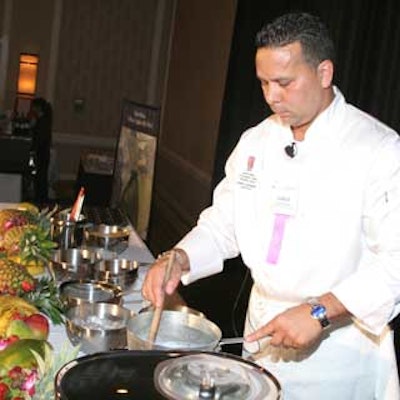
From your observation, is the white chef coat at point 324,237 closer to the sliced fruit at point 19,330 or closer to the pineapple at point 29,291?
the pineapple at point 29,291

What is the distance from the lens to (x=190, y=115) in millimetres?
7027

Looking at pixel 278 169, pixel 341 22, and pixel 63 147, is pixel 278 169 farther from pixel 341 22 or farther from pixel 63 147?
pixel 63 147

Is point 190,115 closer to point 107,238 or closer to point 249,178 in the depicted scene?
point 107,238

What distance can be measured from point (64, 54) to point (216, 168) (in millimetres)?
3373

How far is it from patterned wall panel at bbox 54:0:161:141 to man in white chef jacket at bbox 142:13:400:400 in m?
6.63

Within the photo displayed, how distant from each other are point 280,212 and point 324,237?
4.5 inches

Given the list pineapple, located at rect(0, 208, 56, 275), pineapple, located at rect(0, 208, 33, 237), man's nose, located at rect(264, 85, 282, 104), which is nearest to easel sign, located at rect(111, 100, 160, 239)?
pineapple, located at rect(0, 208, 33, 237)

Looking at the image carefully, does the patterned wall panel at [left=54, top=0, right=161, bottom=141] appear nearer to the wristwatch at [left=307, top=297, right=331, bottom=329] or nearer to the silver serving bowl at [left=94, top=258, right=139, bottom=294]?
the silver serving bowl at [left=94, top=258, right=139, bottom=294]

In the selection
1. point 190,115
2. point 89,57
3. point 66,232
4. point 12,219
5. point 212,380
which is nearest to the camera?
point 212,380

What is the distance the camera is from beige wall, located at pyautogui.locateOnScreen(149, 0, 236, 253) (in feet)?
20.3

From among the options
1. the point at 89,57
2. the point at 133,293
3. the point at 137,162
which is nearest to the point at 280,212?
the point at 133,293

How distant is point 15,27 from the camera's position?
8.20 metres

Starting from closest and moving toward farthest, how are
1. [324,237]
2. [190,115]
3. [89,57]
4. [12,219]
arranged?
1. [324,237]
2. [12,219]
3. [190,115]
4. [89,57]

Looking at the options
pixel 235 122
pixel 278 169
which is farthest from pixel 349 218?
pixel 235 122
